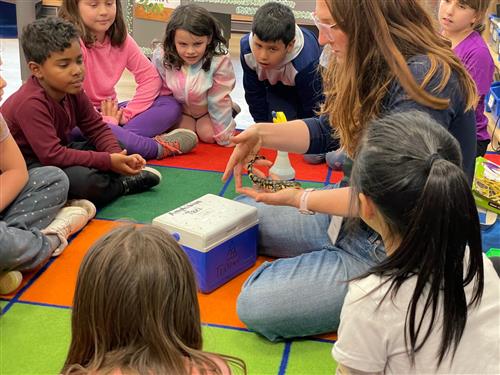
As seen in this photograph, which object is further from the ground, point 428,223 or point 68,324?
point 428,223

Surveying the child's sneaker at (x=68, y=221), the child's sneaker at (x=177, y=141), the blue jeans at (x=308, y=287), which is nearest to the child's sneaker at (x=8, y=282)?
the child's sneaker at (x=68, y=221)

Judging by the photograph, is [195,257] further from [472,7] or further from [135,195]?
[472,7]

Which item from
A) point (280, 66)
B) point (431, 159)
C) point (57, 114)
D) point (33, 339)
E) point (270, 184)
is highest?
point (431, 159)

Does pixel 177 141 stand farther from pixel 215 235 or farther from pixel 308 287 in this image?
pixel 308 287

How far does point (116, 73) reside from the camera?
8.53 feet

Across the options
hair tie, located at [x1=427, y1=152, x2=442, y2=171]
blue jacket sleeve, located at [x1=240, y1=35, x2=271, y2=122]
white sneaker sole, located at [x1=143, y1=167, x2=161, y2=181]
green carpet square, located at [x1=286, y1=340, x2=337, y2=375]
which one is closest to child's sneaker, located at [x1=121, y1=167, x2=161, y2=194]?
white sneaker sole, located at [x1=143, y1=167, x2=161, y2=181]

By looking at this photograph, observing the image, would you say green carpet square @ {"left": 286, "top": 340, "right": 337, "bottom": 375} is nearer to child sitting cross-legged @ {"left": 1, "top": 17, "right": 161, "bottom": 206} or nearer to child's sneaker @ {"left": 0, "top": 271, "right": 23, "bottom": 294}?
child's sneaker @ {"left": 0, "top": 271, "right": 23, "bottom": 294}

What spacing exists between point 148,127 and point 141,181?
42 cm

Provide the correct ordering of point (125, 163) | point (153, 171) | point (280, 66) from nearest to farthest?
1. point (125, 163)
2. point (153, 171)
3. point (280, 66)

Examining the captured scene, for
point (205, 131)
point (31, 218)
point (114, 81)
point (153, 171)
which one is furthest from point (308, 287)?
point (114, 81)

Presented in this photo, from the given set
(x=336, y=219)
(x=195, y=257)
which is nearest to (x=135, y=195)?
(x=195, y=257)

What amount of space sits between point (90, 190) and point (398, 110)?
1.06 meters

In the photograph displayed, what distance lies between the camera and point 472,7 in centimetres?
234

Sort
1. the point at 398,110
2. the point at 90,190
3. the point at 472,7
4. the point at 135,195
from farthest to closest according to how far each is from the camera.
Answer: the point at 472,7, the point at 135,195, the point at 90,190, the point at 398,110
